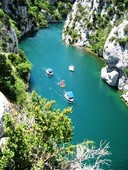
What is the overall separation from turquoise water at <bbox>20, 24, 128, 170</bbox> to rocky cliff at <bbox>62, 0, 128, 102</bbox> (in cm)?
315

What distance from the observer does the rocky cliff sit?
8449 centimetres

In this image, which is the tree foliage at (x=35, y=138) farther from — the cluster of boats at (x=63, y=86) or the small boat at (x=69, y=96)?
the cluster of boats at (x=63, y=86)

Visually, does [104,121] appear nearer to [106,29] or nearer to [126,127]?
[126,127]

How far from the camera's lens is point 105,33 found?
109562mm

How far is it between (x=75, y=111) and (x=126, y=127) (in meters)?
9.75

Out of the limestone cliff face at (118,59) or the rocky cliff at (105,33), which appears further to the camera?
the rocky cliff at (105,33)

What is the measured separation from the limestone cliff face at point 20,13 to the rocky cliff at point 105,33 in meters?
13.7

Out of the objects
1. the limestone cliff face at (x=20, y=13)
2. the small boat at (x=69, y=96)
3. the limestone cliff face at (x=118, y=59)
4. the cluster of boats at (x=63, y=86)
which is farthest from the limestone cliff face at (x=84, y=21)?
the small boat at (x=69, y=96)

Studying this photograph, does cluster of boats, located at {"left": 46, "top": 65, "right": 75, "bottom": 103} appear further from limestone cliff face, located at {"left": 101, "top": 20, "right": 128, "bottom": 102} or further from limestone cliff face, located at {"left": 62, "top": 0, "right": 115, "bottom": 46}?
limestone cliff face, located at {"left": 62, "top": 0, "right": 115, "bottom": 46}

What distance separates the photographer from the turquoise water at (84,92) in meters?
60.5

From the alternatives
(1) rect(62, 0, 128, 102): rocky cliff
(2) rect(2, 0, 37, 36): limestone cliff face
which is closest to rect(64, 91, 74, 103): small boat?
(1) rect(62, 0, 128, 102): rocky cliff

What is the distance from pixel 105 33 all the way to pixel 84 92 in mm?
36763

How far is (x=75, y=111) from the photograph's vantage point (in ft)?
225

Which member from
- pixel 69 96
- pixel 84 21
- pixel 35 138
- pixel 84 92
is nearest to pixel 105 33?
pixel 84 21
